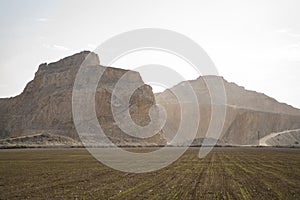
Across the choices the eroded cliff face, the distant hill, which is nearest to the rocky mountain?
the distant hill

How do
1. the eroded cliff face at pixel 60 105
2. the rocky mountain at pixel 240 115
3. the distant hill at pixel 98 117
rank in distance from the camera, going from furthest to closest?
1. the rocky mountain at pixel 240 115
2. the eroded cliff face at pixel 60 105
3. the distant hill at pixel 98 117

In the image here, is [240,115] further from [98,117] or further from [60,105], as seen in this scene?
[60,105]

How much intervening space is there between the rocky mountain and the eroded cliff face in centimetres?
3067

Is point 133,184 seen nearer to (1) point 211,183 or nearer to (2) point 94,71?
(1) point 211,183

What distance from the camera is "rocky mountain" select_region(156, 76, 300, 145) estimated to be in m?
139

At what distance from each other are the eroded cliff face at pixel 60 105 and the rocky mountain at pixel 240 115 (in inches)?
1208

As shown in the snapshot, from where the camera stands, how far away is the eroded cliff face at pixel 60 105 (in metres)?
103

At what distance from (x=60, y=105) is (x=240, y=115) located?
77.2 meters

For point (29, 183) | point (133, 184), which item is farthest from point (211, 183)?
point (29, 183)

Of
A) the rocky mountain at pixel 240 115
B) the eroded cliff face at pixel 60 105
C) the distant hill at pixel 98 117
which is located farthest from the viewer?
the rocky mountain at pixel 240 115

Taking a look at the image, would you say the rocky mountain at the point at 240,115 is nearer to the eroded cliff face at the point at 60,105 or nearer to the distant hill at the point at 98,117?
the distant hill at the point at 98,117

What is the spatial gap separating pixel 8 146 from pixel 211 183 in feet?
248

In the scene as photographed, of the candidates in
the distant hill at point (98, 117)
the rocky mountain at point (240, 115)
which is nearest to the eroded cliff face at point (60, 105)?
the distant hill at point (98, 117)

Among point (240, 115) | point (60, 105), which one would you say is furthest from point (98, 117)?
point (240, 115)
